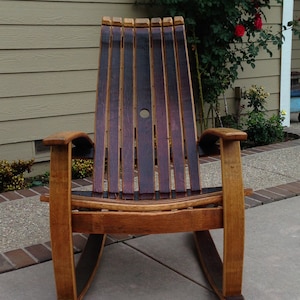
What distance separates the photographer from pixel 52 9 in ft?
12.0

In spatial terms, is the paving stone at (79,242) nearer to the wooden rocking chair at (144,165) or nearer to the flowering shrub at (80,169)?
the wooden rocking chair at (144,165)

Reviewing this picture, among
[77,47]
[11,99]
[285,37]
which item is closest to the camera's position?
[11,99]

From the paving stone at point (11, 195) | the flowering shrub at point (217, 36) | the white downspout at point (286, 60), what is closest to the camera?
the paving stone at point (11, 195)

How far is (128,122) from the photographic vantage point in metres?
2.44

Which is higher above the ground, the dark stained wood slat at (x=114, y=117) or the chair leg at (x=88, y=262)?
the dark stained wood slat at (x=114, y=117)

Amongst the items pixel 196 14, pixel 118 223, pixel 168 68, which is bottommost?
pixel 118 223

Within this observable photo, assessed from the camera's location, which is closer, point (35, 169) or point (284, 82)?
point (35, 169)

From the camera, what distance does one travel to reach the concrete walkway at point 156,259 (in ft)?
6.63

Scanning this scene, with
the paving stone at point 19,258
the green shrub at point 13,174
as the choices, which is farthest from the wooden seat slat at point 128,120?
the green shrub at point 13,174

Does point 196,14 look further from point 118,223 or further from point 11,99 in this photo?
point 118,223

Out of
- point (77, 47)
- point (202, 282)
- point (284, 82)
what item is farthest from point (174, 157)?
point (284, 82)

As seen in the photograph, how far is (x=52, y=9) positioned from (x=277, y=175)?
81.7 inches

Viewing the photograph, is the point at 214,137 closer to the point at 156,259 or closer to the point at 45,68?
the point at 156,259

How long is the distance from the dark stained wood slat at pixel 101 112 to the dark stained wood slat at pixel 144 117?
0.17 meters
